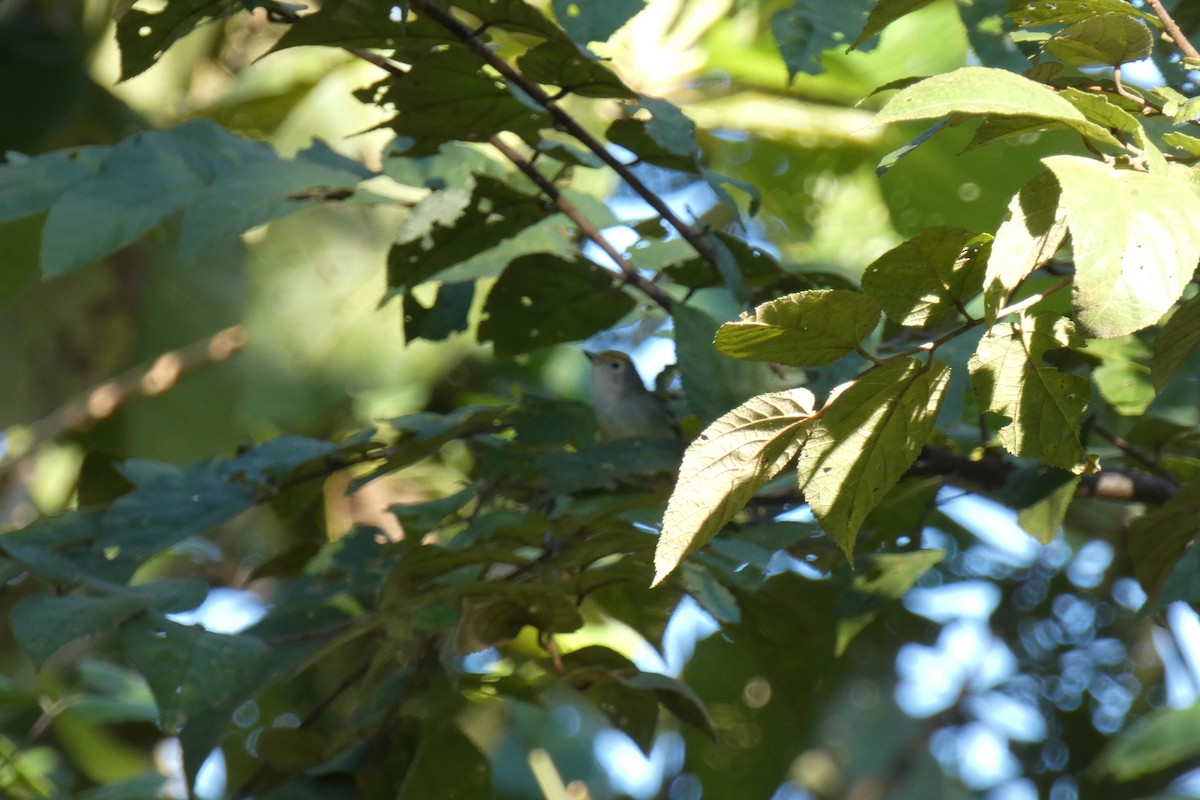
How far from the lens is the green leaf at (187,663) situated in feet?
2.19

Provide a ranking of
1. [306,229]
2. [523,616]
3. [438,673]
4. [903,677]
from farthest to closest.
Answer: [903,677] < [306,229] < [438,673] < [523,616]

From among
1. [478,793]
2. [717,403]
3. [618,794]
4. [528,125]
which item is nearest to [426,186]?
[528,125]

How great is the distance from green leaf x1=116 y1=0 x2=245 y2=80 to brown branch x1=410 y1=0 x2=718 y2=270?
4.7 inches

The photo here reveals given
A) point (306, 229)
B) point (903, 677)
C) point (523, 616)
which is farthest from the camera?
point (903, 677)

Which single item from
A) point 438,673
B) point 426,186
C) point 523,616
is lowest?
point 438,673

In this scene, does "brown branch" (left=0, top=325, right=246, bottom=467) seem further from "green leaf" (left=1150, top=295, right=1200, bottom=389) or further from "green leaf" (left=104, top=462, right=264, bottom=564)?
"green leaf" (left=1150, top=295, right=1200, bottom=389)

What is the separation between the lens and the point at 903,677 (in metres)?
1.87

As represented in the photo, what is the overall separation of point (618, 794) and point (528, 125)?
4.89ft

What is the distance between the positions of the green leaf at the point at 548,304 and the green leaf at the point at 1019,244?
494 mm

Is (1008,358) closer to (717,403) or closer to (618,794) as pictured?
(717,403)

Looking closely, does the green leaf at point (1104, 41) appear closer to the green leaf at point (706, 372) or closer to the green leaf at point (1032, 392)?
the green leaf at point (1032, 392)

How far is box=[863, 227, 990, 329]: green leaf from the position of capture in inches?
20.6

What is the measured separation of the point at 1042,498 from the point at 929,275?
1.10 ft

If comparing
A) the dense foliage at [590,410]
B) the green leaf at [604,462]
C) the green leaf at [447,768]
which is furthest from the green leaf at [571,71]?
the green leaf at [447,768]
